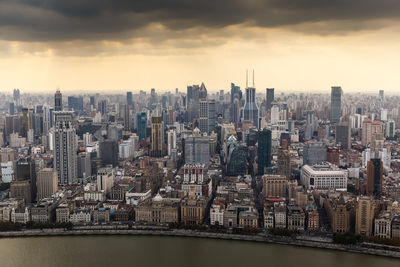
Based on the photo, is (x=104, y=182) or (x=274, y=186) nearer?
(x=274, y=186)

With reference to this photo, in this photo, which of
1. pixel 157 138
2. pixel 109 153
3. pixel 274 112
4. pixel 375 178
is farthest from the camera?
pixel 274 112

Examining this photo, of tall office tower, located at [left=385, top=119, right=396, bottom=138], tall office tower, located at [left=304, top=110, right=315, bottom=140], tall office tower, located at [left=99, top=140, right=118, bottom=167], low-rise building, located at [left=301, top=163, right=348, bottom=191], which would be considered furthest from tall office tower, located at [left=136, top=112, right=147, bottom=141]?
tall office tower, located at [left=385, top=119, right=396, bottom=138]

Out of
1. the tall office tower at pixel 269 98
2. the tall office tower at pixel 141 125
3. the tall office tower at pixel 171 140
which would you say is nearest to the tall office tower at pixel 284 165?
the tall office tower at pixel 171 140

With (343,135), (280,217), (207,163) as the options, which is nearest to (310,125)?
(343,135)

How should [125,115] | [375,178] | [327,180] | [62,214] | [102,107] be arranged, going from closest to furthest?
[62,214]
[375,178]
[327,180]
[125,115]
[102,107]

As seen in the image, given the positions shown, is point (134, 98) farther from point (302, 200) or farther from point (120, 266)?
point (120, 266)

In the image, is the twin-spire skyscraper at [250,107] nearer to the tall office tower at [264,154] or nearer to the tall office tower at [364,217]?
the tall office tower at [264,154]

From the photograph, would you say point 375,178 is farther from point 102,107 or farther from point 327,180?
point 102,107
